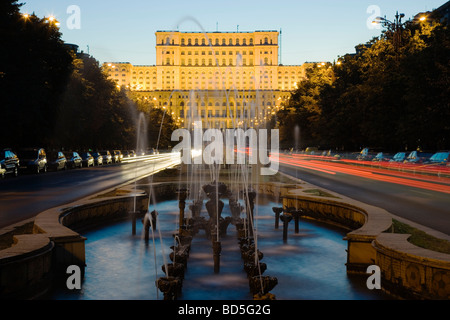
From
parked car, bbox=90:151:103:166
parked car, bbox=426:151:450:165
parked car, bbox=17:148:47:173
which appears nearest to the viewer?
parked car, bbox=426:151:450:165

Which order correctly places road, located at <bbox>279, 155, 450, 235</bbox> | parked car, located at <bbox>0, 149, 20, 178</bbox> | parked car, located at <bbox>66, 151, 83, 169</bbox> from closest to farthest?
road, located at <bbox>279, 155, 450, 235</bbox>, parked car, located at <bbox>0, 149, 20, 178</bbox>, parked car, located at <bbox>66, 151, 83, 169</bbox>

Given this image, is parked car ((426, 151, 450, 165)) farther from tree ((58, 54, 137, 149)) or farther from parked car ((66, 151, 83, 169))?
parked car ((66, 151, 83, 169))

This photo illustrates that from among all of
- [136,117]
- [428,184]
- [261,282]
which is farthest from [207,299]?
[136,117]

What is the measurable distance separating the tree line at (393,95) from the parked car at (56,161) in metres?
27.1

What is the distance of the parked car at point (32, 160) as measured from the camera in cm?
3994

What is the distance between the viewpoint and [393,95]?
5053 cm

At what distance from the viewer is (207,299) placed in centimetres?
842

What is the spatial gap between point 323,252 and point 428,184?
1847 cm

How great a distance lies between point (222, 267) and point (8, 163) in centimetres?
2852

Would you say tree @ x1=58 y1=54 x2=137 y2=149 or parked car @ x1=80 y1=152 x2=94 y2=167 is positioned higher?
tree @ x1=58 y1=54 x2=137 y2=149

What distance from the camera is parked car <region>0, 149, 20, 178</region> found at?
34.8m

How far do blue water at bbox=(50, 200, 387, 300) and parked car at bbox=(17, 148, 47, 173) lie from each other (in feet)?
88.3

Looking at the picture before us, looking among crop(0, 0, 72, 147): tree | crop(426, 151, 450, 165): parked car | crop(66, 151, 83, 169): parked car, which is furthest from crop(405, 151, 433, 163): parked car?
crop(66, 151, 83, 169): parked car

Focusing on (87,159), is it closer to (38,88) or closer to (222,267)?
(38,88)
